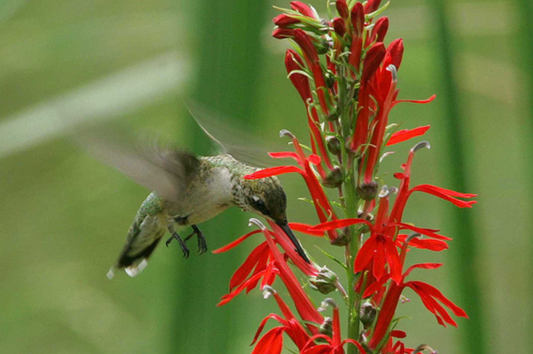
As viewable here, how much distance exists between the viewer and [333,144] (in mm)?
1021

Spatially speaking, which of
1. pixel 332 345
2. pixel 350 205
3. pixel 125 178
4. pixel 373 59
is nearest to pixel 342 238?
pixel 350 205

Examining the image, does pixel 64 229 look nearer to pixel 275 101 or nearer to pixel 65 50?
pixel 65 50

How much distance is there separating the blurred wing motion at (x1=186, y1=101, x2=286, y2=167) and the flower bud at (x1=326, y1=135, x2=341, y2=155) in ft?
1.01

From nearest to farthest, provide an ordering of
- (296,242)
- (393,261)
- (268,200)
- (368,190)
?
(393,261) < (368,190) < (296,242) < (268,200)

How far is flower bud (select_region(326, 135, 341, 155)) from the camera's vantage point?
1.02 m

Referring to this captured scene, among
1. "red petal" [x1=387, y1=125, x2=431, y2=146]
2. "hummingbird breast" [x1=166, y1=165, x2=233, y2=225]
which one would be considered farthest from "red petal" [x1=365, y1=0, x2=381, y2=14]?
"hummingbird breast" [x1=166, y1=165, x2=233, y2=225]

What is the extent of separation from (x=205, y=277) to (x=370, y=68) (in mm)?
551

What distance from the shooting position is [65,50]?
2926mm

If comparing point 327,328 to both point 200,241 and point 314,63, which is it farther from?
point 200,241

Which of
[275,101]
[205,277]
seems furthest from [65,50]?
[205,277]

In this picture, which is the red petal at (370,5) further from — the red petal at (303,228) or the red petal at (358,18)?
the red petal at (303,228)

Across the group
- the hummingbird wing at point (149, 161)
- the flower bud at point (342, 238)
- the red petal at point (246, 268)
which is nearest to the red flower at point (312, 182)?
the flower bud at point (342, 238)

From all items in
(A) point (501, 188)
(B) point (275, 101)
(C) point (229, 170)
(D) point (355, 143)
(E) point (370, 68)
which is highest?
(E) point (370, 68)

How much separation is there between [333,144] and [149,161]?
49 centimetres
